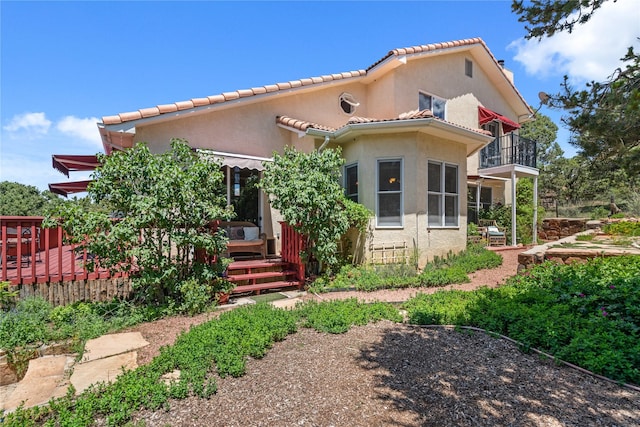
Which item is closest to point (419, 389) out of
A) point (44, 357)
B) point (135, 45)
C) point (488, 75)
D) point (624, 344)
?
point (624, 344)

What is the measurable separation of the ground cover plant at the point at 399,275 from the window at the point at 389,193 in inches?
58.9

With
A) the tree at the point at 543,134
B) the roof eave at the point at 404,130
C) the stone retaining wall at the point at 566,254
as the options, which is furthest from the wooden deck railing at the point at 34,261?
the tree at the point at 543,134

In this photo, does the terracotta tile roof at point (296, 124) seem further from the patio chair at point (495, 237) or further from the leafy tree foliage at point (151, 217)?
the patio chair at point (495, 237)

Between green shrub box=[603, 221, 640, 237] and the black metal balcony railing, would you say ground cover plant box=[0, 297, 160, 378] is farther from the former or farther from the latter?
the black metal balcony railing

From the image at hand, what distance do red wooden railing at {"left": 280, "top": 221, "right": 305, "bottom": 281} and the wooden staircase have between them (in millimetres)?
150

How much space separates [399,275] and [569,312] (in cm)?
415

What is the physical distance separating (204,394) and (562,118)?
5952mm

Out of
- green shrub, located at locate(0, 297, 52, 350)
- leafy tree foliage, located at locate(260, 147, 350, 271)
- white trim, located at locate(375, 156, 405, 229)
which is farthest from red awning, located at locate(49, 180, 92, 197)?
white trim, located at locate(375, 156, 405, 229)

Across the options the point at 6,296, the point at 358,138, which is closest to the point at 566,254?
the point at 358,138

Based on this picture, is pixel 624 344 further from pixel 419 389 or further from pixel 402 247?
pixel 402 247

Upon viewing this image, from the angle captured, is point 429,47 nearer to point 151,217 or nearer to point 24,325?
point 151,217

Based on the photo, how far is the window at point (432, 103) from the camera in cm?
1452

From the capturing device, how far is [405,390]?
11.1ft

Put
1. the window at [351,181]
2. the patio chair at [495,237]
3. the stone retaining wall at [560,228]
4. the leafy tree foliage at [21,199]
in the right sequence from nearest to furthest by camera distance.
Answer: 1. the window at [351,181]
2. the patio chair at [495,237]
3. the stone retaining wall at [560,228]
4. the leafy tree foliage at [21,199]
